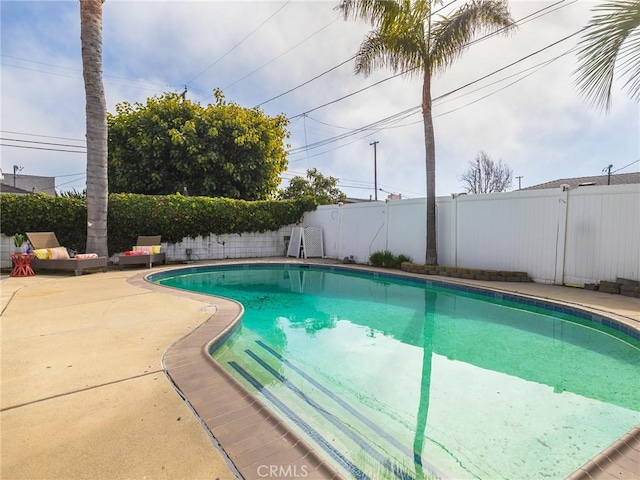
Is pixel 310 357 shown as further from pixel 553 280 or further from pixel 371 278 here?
pixel 553 280

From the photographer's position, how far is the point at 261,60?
571 inches

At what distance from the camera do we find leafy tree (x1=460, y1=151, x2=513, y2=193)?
31.5m

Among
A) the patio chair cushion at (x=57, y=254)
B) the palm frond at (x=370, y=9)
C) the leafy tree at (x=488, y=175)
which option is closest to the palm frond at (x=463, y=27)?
the palm frond at (x=370, y=9)

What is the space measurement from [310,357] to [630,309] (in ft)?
18.6

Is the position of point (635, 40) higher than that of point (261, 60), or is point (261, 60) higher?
point (261, 60)

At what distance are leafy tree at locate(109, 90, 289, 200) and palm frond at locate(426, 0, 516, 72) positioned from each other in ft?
29.5

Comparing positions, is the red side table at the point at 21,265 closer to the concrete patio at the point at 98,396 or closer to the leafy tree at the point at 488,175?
the concrete patio at the point at 98,396

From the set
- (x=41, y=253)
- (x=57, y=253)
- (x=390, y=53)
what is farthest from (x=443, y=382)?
(x=41, y=253)

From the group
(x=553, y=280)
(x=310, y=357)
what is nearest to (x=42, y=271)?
(x=310, y=357)

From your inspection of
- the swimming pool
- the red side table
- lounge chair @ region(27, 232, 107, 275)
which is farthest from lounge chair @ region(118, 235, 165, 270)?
the swimming pool

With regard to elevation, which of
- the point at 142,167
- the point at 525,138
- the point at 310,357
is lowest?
the point at 310,357

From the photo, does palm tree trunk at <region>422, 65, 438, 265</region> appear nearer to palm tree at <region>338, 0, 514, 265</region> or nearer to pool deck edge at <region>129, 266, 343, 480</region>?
palm tree at <region>338, 0, 514, 265</region>

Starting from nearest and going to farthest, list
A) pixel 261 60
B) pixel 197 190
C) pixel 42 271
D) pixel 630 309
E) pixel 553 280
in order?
pixel 630 309, pixel 553 280, pixel 42 271, pixel 261 60, pixel 197 190

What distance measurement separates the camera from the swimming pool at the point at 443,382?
8.24 feet
